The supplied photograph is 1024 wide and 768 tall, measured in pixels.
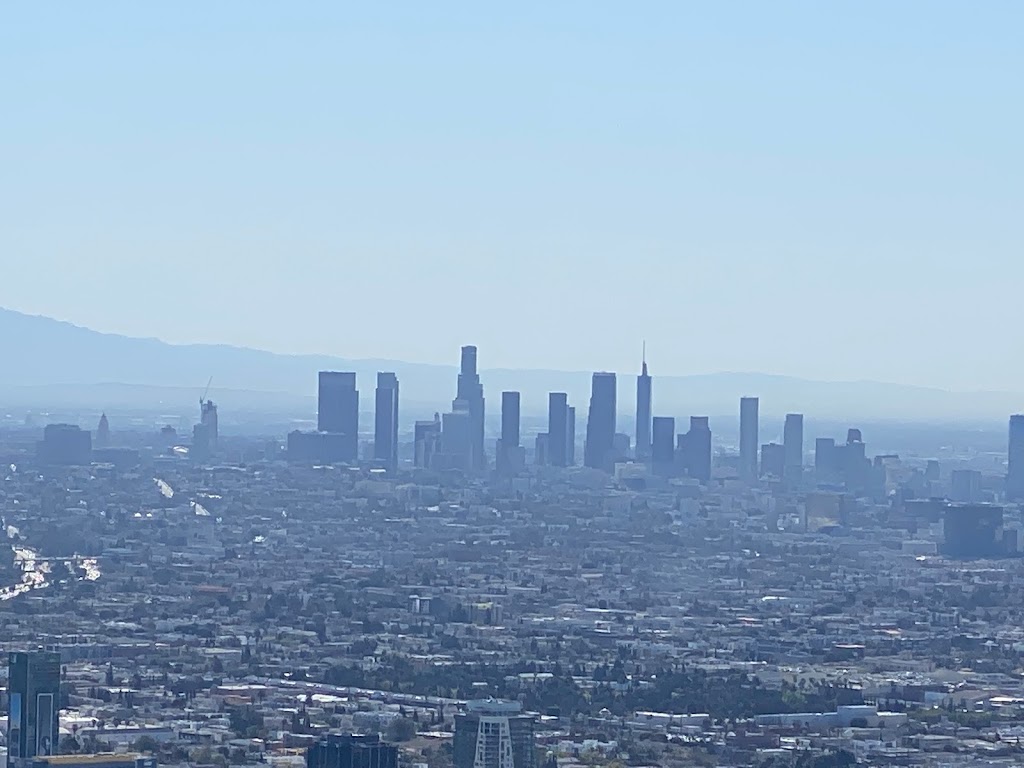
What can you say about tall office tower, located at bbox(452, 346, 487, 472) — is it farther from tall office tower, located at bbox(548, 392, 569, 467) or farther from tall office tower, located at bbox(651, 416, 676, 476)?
tall office tower, located at bbox(651, 416, 676, 476)

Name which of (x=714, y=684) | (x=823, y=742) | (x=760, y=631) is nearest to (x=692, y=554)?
(x=760, y=631)

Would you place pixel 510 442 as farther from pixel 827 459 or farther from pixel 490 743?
pixel 490 743

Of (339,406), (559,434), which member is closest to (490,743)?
(559,434)

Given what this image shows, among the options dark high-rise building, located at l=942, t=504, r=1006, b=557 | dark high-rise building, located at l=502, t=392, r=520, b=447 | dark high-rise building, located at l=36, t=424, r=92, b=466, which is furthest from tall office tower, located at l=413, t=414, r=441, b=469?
dark high-rise building, located at l=942, t=504, r=1006, b=557

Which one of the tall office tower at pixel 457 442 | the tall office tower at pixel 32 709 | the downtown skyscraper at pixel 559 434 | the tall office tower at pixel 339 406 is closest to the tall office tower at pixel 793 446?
the downtown skyscraper at pixel 559 434

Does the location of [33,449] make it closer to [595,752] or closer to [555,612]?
[555,612]
